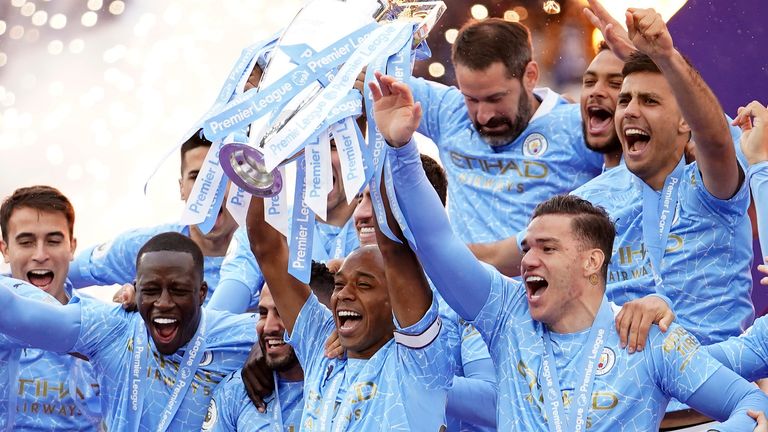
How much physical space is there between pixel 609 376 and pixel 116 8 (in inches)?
172

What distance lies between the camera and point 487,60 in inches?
195

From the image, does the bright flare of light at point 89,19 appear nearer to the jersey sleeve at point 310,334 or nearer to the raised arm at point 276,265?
the raised arm at point 276,265

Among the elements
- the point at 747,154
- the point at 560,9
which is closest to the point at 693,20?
the point at 560,9

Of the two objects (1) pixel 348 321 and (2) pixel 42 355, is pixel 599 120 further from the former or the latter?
(2) pixel 42 355

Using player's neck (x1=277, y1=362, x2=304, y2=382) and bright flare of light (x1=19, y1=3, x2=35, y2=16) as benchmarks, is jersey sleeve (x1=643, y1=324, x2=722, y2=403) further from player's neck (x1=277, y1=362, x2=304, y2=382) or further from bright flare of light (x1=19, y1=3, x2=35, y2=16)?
bright flare of light (x1=19, y1=3, x2=35, y2=16)

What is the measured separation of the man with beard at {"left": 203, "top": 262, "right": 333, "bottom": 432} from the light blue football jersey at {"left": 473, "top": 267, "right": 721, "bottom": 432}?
2.90ft

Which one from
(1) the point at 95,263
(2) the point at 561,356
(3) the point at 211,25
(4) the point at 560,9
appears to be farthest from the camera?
(3) the point at 211,25

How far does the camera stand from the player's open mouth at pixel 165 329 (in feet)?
15.4

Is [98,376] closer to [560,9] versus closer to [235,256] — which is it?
[235,256]

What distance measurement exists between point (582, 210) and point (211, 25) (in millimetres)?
3856

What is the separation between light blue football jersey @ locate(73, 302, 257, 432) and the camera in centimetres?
467

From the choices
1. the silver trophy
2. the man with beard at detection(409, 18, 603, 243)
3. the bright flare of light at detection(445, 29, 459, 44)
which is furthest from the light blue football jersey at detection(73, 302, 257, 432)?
the bright flare of light at detection(445, 29, 459, 44)

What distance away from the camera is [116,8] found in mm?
7367

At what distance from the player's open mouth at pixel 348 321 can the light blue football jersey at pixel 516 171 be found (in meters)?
0.94
